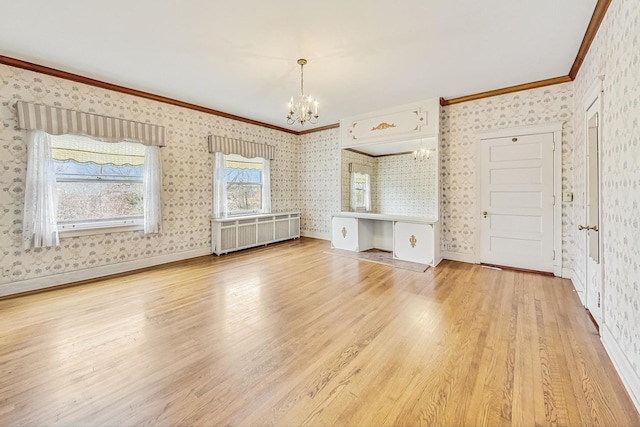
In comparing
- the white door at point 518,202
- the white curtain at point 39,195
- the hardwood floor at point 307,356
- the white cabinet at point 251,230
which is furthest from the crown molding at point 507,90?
the white curtain at point 39,195

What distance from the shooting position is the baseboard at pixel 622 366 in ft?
5.07

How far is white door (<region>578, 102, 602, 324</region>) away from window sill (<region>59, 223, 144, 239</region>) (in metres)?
5.72

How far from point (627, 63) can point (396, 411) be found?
2701 mm

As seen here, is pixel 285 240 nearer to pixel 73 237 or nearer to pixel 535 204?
pixel 73 237

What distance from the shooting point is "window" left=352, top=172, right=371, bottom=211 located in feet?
18.4

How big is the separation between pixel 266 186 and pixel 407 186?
10.2 feet

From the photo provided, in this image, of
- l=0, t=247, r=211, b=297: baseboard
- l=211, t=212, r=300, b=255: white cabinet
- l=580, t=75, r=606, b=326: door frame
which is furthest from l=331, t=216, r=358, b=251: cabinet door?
l=580, t=75, r=606, b=326: door frame

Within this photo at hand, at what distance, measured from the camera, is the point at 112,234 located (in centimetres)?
400

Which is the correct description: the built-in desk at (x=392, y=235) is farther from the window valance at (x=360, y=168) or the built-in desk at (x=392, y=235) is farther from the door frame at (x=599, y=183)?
the door frame at (x=599, y=183)

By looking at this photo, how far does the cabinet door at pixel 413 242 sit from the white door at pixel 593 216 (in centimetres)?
188

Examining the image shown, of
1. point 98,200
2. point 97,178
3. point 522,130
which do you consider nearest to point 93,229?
point 98,200

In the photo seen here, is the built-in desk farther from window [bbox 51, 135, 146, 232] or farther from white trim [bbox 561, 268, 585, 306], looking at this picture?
window [bbox 51, 135, 146, 232]

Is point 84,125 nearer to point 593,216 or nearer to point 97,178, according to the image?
point 97,178

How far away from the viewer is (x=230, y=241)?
17.3 feet
